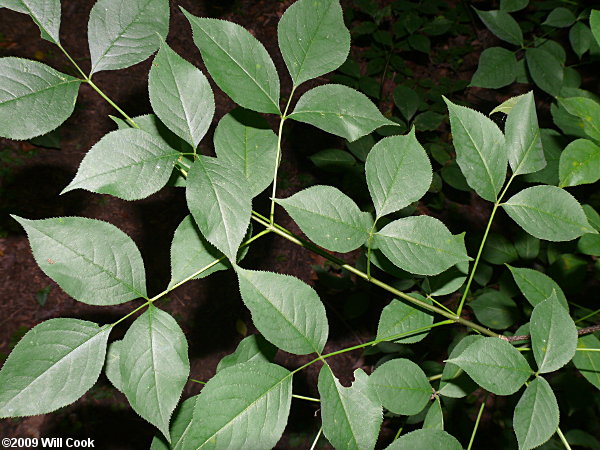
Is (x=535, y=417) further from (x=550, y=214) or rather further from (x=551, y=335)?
(x=550, y=214)

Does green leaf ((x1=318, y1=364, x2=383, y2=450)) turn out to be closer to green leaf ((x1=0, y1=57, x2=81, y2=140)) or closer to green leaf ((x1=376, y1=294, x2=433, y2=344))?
green leaf ((x1=376, y1=294, x2=433, y2=344))

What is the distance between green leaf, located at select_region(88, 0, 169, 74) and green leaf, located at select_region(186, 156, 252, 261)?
1.01 feet

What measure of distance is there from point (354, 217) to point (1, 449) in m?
2.67

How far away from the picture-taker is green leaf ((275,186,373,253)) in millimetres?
891

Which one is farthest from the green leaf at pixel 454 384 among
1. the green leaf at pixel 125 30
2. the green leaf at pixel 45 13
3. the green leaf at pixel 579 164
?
the green leaf at pixel 45 13

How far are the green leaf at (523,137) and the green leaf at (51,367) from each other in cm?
104

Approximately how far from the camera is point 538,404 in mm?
890

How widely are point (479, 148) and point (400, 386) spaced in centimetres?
60

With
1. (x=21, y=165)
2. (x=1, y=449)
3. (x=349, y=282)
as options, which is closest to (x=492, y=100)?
(x=349, y=282)

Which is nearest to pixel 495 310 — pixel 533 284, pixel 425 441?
pixel 533 284

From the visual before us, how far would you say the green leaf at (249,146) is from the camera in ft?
3.40

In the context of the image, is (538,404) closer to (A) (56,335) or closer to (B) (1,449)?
(A) (56,335)

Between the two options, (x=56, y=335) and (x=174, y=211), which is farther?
(x=174, y=211)

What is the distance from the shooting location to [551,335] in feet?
3.02
